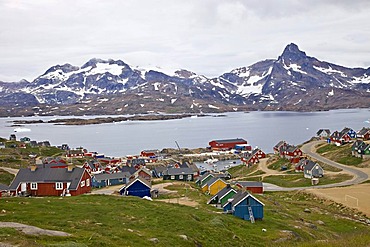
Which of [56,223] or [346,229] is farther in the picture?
[346,229]

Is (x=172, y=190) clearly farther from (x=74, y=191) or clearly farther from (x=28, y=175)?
(x=28, y=175)

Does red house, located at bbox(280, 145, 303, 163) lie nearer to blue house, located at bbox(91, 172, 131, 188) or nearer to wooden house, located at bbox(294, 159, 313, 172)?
wooden house, located at bbox(294, 159, 313, 172)

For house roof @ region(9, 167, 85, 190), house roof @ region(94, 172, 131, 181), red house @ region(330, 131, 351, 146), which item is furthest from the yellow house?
red house @ region(330, 131, 351, 146)

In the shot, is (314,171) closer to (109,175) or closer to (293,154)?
(293,154)

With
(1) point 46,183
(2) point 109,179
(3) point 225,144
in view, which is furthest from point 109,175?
(3) point 225,144

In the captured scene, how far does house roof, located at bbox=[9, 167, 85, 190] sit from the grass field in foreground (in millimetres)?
8467

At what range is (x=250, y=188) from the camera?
60156 mm

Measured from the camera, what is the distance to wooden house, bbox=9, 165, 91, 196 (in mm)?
43787

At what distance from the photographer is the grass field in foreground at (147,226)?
20.2 m

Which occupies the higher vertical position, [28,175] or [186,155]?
[28,175]

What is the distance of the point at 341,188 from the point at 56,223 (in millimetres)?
46709

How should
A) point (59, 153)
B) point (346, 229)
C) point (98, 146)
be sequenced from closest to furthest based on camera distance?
point (346, 229), point (59, 153), point (98, 146)

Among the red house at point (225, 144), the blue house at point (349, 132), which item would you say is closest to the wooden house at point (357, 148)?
the blue house at point (349, 132)

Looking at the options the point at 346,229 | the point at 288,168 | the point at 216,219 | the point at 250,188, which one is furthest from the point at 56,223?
the point at 288,168
